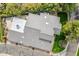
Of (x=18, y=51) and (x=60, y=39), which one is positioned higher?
(x=60, y=39)

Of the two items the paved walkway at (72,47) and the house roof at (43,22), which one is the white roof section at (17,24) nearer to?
the house roof at (43,22)

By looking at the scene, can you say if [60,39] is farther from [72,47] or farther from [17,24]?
[17,24]

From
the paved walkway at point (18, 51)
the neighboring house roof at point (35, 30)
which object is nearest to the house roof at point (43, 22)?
the neighboring house roof at point (35, 30)

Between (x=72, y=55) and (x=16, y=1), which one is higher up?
(x=16, y=1)

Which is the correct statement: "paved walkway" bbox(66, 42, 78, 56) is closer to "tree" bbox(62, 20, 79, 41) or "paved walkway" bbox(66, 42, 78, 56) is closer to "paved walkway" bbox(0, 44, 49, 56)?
"tree" bbox(62, 20, 79, 41)

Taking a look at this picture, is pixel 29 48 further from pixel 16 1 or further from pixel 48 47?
pixel 16 1

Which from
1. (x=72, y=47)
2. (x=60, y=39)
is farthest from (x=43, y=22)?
(x=72, y=47)

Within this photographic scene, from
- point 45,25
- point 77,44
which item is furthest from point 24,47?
point 77,44

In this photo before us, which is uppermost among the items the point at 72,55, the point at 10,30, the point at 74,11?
the point at 74,11
